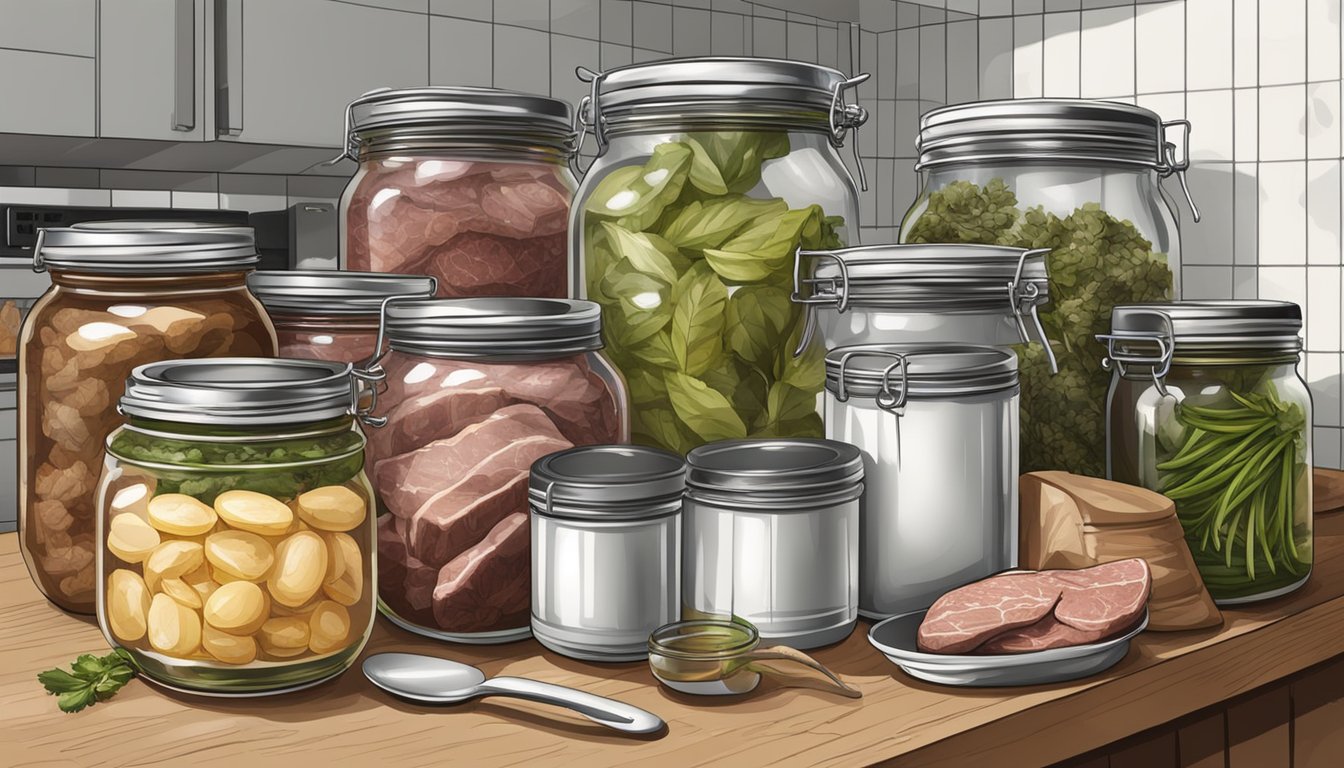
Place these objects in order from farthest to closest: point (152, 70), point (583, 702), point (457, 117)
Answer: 1. point (152, 70)
2. point (457, 117)
3. point (583, 702)

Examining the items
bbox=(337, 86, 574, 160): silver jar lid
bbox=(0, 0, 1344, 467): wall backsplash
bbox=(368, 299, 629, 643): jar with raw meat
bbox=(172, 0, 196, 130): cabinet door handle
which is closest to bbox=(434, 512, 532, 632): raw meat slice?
bbox=(368, 299, 629, 643): jar with raw meat

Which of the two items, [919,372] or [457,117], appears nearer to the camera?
[919,372]

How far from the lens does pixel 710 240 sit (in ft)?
2.11

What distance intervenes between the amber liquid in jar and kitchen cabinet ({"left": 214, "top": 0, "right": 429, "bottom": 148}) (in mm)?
1893

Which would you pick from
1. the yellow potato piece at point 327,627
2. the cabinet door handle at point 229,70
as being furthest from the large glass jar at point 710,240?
the cabinet door handle at point 229,70

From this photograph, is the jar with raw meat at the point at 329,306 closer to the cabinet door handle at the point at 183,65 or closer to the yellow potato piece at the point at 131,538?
the yellow potato piece at the point at 131,538

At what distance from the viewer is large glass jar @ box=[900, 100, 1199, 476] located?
703 mm

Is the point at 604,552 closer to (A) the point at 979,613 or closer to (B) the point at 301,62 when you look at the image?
(A) the point at 979,613

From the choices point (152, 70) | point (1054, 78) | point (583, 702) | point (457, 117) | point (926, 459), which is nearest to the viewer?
point (583, 702)

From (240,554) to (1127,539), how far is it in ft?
1.38

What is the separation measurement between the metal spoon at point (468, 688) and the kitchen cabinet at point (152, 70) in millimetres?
2079

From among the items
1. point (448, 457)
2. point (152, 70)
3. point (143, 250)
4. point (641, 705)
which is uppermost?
point (152, 70)

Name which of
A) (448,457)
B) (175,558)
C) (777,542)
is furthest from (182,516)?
(777,542)

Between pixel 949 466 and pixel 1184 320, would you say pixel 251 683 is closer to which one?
pixel 949 466
